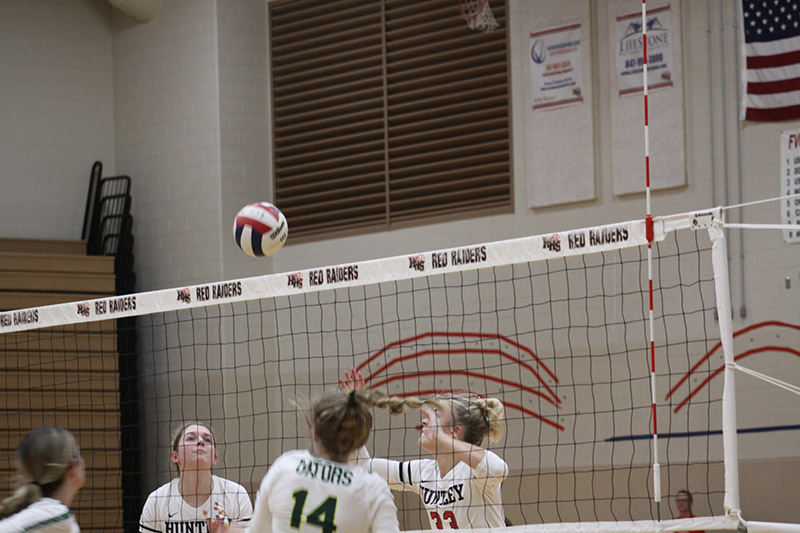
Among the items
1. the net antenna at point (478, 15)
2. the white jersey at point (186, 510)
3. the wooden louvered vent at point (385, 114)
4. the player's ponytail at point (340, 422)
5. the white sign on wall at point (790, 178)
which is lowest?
the white jersey at point (186, 510)

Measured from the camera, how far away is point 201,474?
5.96 meters

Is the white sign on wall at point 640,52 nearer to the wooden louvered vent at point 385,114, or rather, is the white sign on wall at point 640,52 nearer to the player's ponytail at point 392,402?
the wooden louvered vent at point 385,114

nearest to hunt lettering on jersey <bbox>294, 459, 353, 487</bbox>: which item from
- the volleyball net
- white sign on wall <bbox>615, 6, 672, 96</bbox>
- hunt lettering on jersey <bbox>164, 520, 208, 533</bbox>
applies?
hunt lettering on jersey <bbox>164, 520, 208, 533</bbox>

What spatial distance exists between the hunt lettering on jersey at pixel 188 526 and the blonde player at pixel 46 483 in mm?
2123

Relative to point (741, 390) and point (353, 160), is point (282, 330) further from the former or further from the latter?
point (741, 390)

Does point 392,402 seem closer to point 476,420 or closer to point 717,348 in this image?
point 476,420

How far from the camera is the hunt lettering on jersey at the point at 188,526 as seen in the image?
19.4ft

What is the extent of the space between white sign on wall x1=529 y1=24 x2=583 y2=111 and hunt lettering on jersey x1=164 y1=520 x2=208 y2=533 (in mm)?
5694

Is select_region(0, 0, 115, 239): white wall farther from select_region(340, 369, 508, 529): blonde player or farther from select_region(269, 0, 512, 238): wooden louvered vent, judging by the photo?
select_region(340, 369, 508, 529): blonde player

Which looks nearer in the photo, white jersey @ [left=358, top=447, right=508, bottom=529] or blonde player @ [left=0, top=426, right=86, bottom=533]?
blonde player @ [left=0, top=426, right=86, bottom=533]

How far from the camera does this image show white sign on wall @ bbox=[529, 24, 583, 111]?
1019cm

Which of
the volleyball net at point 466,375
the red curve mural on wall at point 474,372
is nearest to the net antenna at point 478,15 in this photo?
the volleyball net at point 466,375

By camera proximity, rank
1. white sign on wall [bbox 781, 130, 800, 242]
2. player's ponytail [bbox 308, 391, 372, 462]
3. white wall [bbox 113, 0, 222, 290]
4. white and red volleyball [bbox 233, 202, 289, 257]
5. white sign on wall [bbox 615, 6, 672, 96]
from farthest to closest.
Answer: white wall [bbox 113, 0, 222, 290] < white sign on wall [bbox 615, 6, 672, 96] < white sign on wall [bbox 781, 130, 800, 242] < white and red volleyball [bbox 233, 202, 289, 257] < player's ponytail [bbox 308, 391, 372, 462]

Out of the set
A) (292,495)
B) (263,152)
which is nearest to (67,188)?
(263,152)
